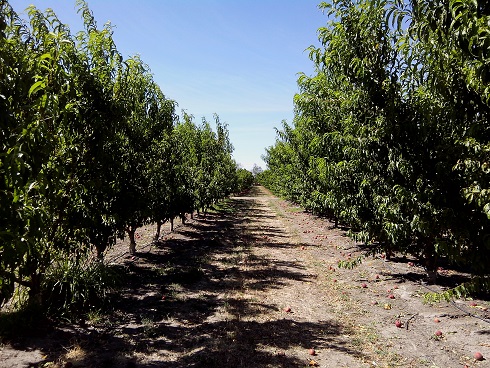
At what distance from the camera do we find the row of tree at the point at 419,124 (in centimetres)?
414

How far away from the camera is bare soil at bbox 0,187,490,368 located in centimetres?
497

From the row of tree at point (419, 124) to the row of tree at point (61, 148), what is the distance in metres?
4.66

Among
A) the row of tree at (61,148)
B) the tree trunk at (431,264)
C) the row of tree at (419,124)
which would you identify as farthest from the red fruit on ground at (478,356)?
the row of tree at (61,148)

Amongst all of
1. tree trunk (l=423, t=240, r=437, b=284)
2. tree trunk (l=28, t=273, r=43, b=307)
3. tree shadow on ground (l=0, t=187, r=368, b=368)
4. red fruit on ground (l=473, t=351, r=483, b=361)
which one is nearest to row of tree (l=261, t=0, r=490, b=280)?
tree trunk (l=423, t=240, r=437, b=284)

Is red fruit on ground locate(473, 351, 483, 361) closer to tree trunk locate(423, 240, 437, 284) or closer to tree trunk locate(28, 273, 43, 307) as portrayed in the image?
tree trunk locate(423, 240, 437, 284)

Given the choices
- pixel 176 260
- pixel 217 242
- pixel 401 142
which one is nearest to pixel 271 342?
pixel 401 142

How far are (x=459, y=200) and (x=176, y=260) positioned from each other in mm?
8622

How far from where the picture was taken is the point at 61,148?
6027 mm

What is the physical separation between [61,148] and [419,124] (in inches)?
279

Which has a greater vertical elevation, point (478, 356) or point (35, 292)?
point (35, 292)

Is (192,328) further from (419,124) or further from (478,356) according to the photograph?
(419,124)

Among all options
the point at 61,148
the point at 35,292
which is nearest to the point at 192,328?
the point at 35,292

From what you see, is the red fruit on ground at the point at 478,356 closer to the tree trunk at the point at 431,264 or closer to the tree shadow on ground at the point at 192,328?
the tree shadow on ground at the point at 192,328

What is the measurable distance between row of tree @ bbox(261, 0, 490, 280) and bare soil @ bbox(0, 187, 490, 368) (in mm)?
1211
